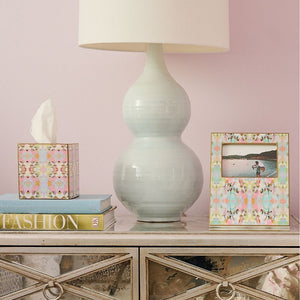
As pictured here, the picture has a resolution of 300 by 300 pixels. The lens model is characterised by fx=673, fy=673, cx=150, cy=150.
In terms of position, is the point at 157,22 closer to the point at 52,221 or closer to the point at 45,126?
the point at 45,126

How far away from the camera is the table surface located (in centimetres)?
155

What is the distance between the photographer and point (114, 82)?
6.53 feet

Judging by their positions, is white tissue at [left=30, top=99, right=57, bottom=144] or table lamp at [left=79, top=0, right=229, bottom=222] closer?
table lamp at [left=79, top=0, right=229, bottom=222]

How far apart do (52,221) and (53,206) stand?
1.4 inches

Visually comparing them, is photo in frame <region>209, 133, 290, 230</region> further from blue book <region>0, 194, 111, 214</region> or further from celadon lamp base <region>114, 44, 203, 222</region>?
blue book <region>0, 194, 111, 214</region>

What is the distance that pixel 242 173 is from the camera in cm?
165

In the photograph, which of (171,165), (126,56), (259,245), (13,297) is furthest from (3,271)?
(126,56)

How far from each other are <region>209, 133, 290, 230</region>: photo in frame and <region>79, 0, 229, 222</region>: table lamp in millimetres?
80

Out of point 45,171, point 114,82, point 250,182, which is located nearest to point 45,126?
point 45,171

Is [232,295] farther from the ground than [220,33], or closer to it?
closer to it

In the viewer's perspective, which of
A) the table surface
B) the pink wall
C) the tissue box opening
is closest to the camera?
the table surface

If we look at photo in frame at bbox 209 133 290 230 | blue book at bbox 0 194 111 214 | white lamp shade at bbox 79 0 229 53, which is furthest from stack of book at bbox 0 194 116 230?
white lamp shade at bbox 79 0 229 53

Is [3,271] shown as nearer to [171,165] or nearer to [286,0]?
[171,165]

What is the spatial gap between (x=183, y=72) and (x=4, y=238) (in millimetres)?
731
